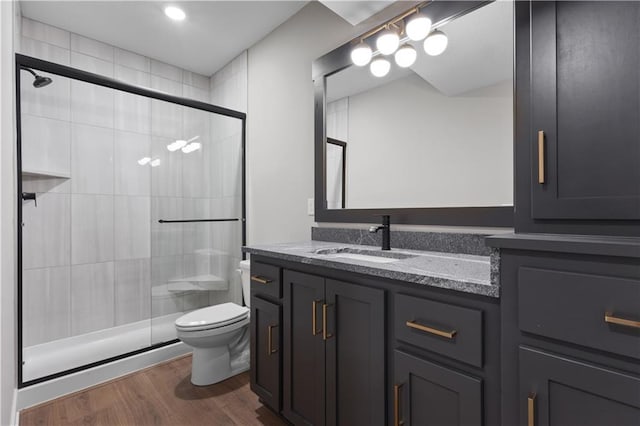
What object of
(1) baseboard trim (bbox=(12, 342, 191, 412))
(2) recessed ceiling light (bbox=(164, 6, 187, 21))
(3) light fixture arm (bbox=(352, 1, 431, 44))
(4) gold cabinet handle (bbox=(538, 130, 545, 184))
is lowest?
(1) baseboard trim (bbox=(12, 342, 191, 412))

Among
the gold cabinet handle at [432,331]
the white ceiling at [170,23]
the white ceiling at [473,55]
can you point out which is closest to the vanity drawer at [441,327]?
the gold cabinet handle at [432,331]

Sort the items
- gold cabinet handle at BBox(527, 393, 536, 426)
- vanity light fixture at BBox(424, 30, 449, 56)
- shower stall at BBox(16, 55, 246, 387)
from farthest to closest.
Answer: shower stall at BBox(16, 55, 246, 387)
vanity light fixture at BBox(424, 30, 449, 56)
gold cabinet handle at BBox(527, 393, 536, 426)

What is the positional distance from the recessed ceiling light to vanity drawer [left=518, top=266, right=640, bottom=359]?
2.68m

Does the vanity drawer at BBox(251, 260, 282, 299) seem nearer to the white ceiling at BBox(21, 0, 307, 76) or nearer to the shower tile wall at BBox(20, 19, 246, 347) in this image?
the shower tile wall at BBox(20, 19, 246, 347)

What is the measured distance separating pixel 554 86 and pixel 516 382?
79 cm

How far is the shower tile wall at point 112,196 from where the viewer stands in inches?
96.1

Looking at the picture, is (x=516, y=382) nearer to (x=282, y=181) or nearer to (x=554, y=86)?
(x=554, y=86)

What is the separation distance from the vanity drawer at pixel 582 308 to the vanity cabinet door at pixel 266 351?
1.12m

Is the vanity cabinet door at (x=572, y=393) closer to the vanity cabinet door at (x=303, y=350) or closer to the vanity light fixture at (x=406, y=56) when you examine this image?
the vanity cabinet door at (x=303, y=350)

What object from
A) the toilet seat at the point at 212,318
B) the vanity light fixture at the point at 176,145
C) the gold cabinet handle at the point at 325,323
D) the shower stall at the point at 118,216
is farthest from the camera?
the vanity light fixture at the point at 176,145

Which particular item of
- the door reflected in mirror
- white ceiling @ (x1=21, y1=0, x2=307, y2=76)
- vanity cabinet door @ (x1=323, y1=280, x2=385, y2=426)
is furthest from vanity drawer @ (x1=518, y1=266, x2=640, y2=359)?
white ceiling @ (x1=21, y1=0, x2=307, y2=76)

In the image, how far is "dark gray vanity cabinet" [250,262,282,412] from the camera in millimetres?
1597

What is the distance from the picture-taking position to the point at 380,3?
66.4 inches

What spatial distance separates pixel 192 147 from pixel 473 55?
2.16 meters
